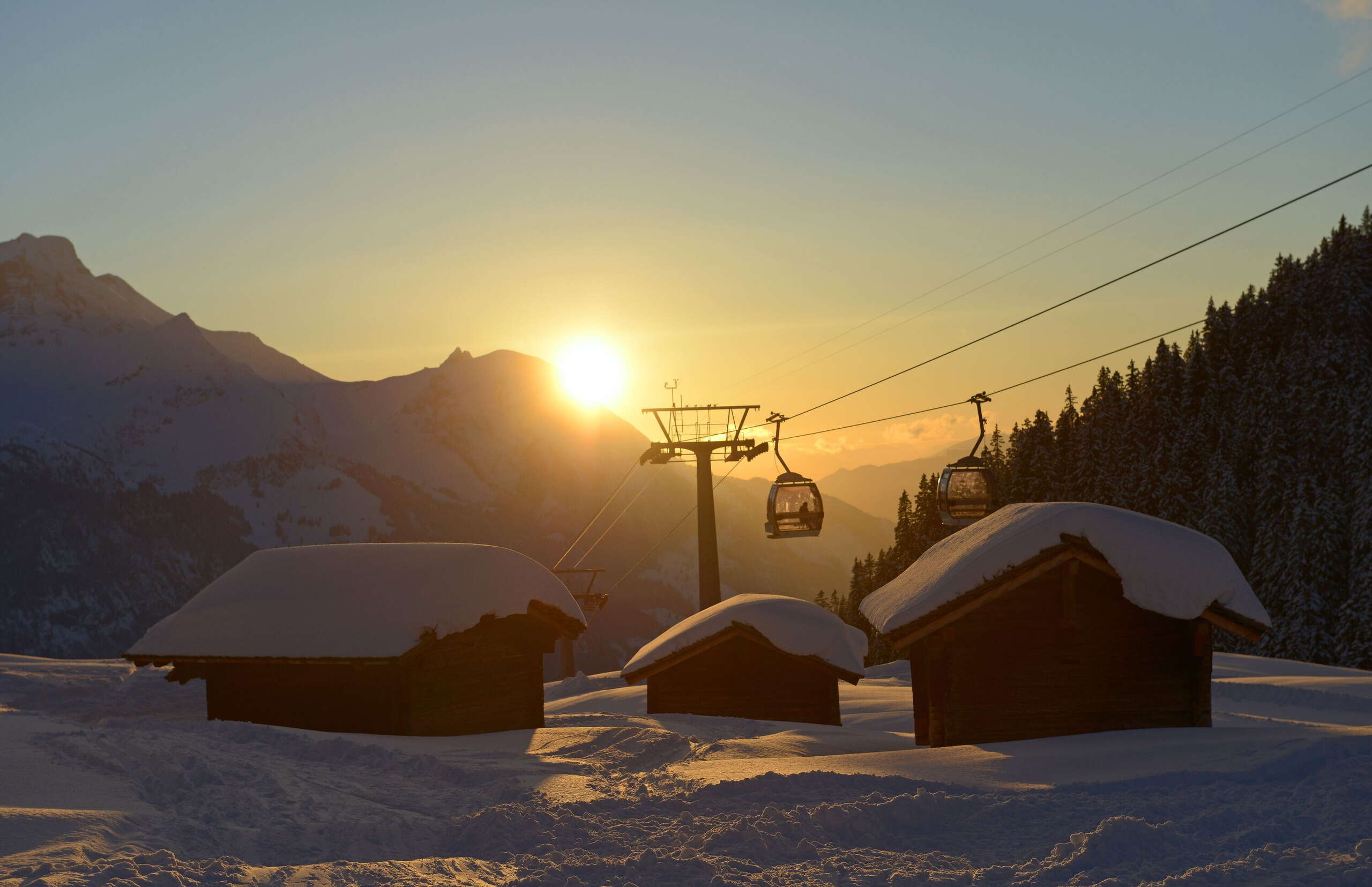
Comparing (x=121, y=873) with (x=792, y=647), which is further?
(x=792, y=647)

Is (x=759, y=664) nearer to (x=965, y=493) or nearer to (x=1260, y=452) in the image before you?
(x=965, y=493)

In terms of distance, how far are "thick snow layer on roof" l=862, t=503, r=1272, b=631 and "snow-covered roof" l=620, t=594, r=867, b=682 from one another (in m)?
6.37

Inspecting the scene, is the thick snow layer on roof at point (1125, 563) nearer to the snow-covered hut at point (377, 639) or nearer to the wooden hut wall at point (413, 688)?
the snow-covered hut at point (377, 639)

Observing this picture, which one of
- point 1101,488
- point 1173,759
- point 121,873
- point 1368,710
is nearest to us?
point 121,873

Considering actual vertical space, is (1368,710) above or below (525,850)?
below

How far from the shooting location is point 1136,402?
82562mm

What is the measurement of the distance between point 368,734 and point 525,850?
10687 mm

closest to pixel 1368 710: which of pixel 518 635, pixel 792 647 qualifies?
pixel 792 647

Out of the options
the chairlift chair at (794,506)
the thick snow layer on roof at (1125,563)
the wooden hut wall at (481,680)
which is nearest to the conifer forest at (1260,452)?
the chairlift chair at (794,506)

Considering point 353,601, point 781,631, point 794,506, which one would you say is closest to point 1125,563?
point 781,631

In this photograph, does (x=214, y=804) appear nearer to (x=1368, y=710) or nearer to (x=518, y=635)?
(x=518, y=635)

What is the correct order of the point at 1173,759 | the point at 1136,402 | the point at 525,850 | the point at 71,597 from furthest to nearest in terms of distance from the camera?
the point at 71,597 → the point at 1136,402 → the point at 1173,759 → the point at 525,850

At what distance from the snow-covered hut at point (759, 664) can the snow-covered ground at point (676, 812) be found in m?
6.61

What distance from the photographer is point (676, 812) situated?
10.4 meters
